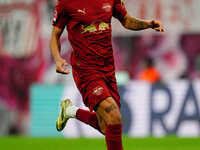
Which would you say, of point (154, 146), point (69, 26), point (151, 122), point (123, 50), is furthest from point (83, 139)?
point (69, 26)

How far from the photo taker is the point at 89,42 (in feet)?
19.2

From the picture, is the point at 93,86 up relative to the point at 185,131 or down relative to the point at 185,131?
up

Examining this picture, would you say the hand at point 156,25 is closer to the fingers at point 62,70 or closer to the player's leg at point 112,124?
the player's leg at point 112,124

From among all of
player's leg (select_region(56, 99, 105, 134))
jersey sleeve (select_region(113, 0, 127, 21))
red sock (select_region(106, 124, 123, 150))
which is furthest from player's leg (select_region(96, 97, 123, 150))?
jersey sleeve (select_region(113, 0, 127, 21))

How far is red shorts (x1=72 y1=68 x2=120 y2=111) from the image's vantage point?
568 cm

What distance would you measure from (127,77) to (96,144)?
424 centimetres

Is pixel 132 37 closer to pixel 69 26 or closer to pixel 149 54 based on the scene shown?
pixel 149 54

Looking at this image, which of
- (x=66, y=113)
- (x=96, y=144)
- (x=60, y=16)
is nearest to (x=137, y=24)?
(x=60, y=16)

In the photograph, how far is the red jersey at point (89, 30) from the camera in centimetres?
585

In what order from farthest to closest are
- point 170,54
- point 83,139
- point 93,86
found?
point 170,54
point 83,139
point 93,86

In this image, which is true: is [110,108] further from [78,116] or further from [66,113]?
[66,113]

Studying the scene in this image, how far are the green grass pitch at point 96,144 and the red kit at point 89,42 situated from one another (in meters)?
3.25

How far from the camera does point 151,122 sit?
11320 mm

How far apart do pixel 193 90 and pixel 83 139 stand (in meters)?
2.32
